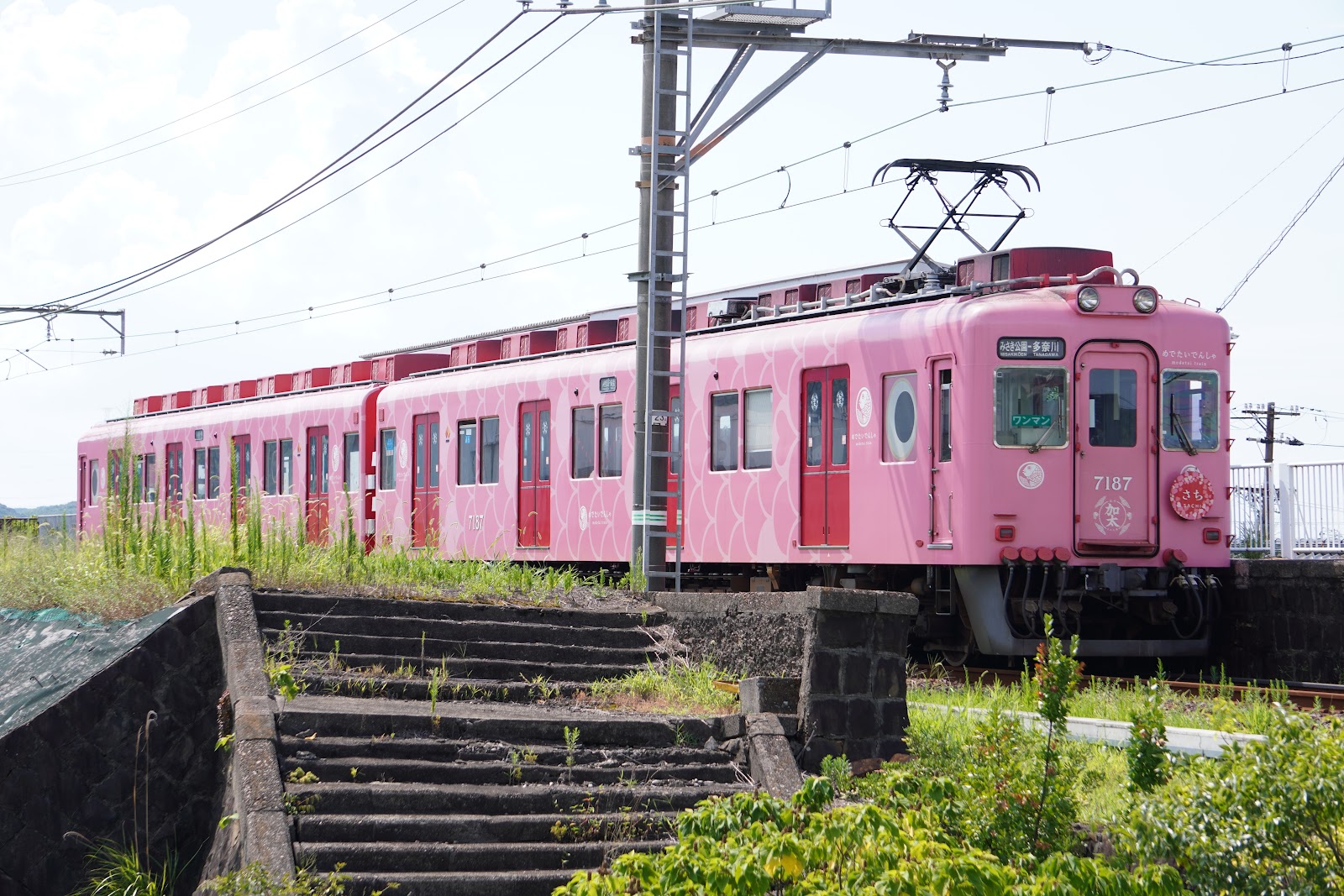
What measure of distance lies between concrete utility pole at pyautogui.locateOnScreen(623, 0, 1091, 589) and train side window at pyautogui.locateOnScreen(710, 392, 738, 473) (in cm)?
145

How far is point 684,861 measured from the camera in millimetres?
5691

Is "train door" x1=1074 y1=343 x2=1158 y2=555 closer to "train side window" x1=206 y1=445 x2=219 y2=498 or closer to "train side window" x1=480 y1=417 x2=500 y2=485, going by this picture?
"train side window" x1=480 y1=417 x2=500 y2=485

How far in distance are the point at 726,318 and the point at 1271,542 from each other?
279 inches

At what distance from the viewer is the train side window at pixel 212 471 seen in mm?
28562

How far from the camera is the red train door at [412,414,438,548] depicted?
2284 centimetres

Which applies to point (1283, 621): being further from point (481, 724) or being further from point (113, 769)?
point (113, 769)

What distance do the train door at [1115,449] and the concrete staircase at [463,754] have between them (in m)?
4.77

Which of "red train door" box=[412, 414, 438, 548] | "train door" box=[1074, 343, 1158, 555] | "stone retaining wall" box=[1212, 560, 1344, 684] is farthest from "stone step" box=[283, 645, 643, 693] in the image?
"red train door" box=[412, 414, 438, 548]

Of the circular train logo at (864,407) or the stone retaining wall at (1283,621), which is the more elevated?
the circular train logo at (864,407)

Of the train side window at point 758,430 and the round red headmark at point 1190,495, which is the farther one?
the train side window at point 758,430

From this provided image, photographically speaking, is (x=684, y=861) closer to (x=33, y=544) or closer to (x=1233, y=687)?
(x=1233, y=687)

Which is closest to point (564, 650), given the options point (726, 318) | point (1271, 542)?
point (726, 318)

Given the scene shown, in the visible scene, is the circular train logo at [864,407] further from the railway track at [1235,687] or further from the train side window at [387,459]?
the train side window at [387,459]

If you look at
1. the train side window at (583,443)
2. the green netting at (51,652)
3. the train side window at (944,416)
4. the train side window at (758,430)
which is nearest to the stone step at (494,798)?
the green netting at (51,652)
